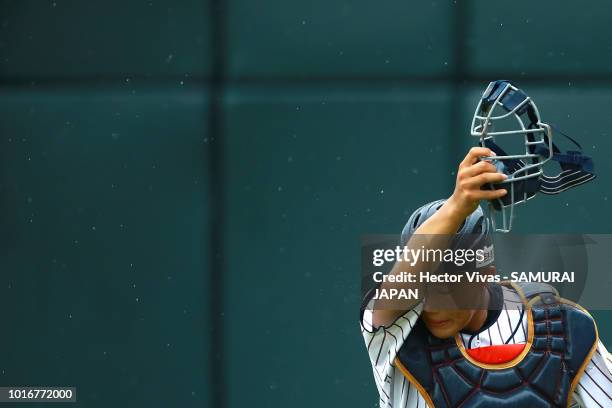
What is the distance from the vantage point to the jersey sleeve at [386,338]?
8.76 ft

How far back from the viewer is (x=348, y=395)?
14.3 feet

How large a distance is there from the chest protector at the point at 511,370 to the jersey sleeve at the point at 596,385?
2 centimetres

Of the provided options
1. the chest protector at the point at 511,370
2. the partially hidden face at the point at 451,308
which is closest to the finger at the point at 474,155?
the partially hidden face at the point at 451,308

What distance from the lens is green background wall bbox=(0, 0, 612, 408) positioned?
4.18m

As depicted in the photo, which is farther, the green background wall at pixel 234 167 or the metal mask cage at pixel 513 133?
the green background wall at pixel 234 167

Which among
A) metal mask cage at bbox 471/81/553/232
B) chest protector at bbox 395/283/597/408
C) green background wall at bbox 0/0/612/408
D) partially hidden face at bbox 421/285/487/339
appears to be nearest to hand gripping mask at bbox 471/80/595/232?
metal mask cage at bbox 471/81/553/232

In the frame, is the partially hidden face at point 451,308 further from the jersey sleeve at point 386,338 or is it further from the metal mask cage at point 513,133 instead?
the metal mask cage at point 513,133

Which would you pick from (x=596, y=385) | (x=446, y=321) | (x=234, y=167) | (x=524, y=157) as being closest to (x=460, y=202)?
(x=524, y=157)

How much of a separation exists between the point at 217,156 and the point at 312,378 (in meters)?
0.84

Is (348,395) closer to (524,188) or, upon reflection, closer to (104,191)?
(104,191)

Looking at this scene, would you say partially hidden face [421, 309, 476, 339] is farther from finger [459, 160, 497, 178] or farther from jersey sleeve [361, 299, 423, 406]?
finger [459, 160, 497, 178]

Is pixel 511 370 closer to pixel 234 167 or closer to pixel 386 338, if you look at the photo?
pixel 386 338

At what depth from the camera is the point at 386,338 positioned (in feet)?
8.87

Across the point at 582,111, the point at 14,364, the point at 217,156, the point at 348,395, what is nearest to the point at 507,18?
the point at 582,111
